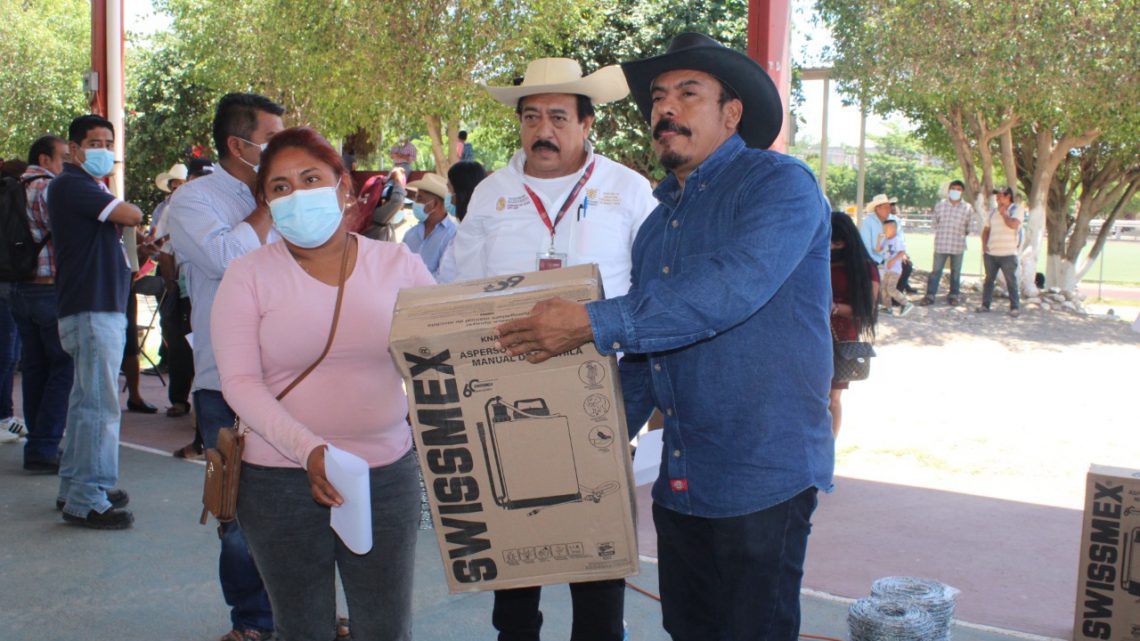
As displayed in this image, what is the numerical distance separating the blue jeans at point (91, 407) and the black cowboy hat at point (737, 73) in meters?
3.85

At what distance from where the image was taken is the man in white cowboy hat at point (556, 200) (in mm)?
3840

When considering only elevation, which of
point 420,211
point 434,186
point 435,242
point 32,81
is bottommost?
point 435,242

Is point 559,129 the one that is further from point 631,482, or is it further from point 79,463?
point 79,463

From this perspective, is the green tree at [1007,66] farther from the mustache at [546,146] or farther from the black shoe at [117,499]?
the black shoe at [117,499]

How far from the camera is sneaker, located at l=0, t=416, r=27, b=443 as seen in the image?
7.81m

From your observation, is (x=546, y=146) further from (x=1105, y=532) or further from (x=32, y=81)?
(x=32, y=81)

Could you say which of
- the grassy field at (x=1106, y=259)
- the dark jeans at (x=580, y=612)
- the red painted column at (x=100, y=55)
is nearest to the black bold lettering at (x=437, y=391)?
the dark jeans at (x=580, y=612)

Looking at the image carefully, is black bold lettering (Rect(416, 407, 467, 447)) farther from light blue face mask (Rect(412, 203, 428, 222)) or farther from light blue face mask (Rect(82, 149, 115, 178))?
light blue face mask (Rect(412, 203, 428, 222))

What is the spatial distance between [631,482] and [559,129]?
1.86 m

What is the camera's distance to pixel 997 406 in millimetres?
10266

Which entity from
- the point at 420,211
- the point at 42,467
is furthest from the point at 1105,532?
the point at 42,467

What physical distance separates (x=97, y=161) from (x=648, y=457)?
3976mm

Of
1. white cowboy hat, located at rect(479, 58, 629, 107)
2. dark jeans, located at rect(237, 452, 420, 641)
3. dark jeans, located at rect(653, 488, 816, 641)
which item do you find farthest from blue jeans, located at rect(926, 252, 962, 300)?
dark jeans, located at rect(237, 452, 420, 641)

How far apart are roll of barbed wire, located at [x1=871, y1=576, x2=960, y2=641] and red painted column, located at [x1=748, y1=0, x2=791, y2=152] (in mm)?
2458
